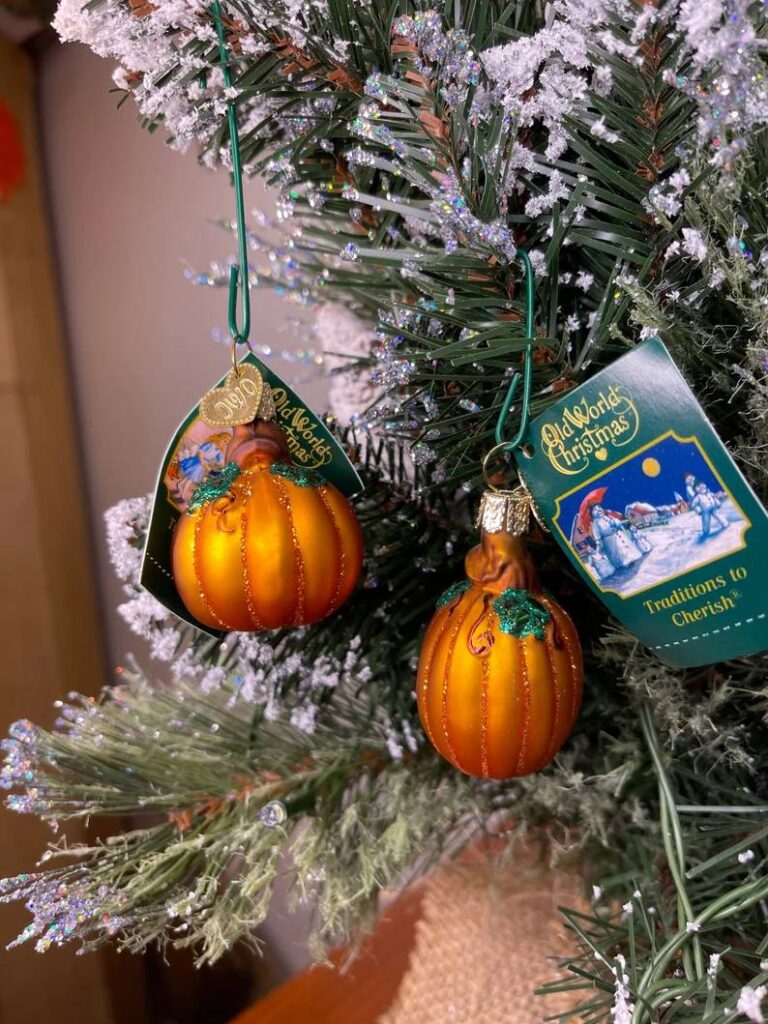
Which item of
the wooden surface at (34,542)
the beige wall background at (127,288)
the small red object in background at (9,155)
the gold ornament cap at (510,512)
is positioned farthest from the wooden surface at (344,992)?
the small red object in background at (9,155)

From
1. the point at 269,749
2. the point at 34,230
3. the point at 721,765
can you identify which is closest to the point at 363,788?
the point at 269,749

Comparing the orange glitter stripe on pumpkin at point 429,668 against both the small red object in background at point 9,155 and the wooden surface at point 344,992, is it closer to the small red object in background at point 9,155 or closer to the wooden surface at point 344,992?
the wooden surface at point 344,992

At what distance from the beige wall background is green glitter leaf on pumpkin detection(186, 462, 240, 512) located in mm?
384

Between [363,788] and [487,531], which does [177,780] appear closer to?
[363,788]

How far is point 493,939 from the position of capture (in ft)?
1.51

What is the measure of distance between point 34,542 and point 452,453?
543 mm

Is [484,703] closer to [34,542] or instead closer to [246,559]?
[246,559]

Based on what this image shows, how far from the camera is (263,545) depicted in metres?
0.31

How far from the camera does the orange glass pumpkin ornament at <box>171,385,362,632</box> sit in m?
0.31

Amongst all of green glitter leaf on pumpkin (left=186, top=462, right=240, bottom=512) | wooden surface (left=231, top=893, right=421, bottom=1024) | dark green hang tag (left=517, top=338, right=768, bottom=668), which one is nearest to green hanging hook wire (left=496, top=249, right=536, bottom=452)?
dark green hang tag (left=517, top=338, right=768, bottom=668)

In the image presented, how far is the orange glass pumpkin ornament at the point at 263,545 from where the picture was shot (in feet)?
Answer: 1.02

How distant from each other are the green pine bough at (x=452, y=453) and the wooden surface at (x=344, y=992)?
17cm

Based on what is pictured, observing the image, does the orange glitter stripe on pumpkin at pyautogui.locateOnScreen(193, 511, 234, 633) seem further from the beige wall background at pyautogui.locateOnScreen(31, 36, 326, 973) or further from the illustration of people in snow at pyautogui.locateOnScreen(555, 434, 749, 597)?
the beige wall background at pyautogui.locateOnScreen(31, 36, 326, 973)

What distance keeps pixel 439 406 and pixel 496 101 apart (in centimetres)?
12
